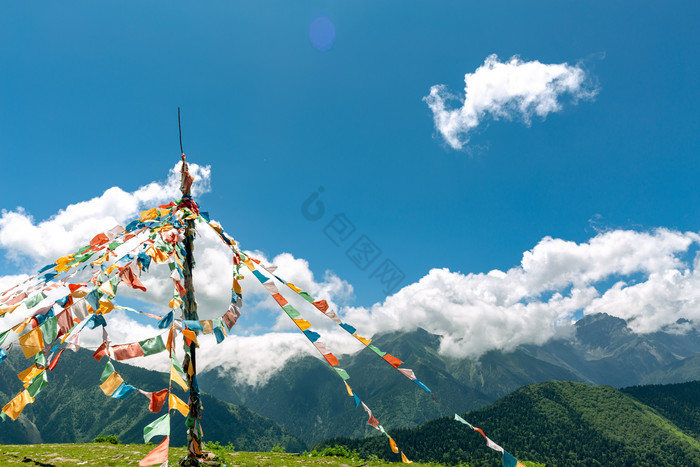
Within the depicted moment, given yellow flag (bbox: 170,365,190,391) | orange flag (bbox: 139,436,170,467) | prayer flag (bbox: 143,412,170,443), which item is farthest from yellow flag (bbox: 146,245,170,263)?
orange flag (bbox: 139,436,170,467)

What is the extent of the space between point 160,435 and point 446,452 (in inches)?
8527

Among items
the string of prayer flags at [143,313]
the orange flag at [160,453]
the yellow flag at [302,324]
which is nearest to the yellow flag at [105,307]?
the string of prayer flags at [143,313]

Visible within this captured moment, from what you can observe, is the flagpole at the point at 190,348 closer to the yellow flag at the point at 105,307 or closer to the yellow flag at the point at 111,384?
the yellow flag at the point at 111,384

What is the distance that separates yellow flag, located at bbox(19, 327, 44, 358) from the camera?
6289 mm

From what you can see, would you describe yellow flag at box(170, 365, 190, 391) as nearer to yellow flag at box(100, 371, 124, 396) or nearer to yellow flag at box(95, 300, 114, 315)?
yellow flag at box(100, 371, 124, 396)

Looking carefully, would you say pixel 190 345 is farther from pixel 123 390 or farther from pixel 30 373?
pixel 30 373

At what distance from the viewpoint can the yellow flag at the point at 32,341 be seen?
248 inches

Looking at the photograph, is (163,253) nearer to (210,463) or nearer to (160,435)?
(160,435)

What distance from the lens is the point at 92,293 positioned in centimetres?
688

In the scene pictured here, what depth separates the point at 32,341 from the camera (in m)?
6.43

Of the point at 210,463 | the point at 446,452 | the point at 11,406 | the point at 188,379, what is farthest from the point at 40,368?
the point at 446,452

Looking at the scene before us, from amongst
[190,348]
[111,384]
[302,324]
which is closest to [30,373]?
[111,384]

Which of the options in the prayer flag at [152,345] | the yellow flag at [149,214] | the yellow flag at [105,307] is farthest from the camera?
the yellow flag at [149,214]

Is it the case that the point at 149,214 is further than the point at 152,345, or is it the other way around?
the point at 149,214
